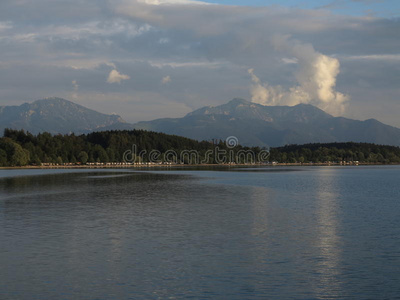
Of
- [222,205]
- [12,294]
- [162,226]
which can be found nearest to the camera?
[12,294]

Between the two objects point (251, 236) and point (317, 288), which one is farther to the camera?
point (251, 236)

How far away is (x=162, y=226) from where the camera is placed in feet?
139

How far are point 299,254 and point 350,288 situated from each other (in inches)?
288

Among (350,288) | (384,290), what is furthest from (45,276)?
(384,290)

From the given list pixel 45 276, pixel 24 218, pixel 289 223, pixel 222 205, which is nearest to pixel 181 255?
pixel 45 276

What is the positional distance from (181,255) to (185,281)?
5.92 metres

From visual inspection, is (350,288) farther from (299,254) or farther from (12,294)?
(12,294)

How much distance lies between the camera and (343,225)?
43.9m

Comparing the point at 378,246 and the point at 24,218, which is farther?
the point at 24,218

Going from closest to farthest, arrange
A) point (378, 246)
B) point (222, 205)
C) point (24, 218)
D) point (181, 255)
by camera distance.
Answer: point (181, 255) → point (378, 246) → point (24, 218) → point (222, 205)

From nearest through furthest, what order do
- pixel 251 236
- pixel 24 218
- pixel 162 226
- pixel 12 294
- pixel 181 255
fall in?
pixel 12 294, pixel 181 255, pixel 251 236, pixel 162 226, pixel 24 218

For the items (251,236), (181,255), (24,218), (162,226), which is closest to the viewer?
(181,255)

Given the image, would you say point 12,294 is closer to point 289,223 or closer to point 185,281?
point 185,281

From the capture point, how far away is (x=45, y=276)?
25.0m
